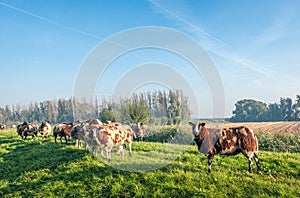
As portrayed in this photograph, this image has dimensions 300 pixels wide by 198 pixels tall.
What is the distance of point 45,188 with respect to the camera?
31.4ft

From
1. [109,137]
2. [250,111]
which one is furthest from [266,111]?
Result: [109,137]

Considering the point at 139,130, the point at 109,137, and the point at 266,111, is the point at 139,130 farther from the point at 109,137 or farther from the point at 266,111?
the point at 266,111

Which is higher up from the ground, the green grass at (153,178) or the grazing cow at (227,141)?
the grazing cow at (227,141)

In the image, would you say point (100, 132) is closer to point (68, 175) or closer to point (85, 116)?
point (68, 175)

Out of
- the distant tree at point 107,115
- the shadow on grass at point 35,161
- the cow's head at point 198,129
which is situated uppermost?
the distant tree at point 107,115

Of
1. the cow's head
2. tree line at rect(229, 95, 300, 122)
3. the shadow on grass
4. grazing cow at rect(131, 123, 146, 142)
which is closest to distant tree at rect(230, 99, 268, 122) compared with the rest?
tree line at rect(229, 95, 300, 122)

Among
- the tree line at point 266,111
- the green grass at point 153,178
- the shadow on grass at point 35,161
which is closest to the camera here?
the green grass at point 153,178

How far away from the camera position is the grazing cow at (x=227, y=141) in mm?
8367

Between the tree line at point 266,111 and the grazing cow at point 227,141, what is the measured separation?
226ft

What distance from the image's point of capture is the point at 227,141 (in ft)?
28.2

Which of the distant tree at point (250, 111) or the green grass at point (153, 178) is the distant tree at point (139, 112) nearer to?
the green grass at point (153, 178)

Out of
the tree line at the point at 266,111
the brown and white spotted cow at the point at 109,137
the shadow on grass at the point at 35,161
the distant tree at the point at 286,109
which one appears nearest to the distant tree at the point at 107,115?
the shadow on grass at the point at 35,161

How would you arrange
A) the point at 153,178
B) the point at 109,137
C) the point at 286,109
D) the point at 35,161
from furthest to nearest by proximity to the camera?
the point at 286,109
the point at 35,161
the point at 109,137
the point at 153,178

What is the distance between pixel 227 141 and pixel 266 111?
245ft
